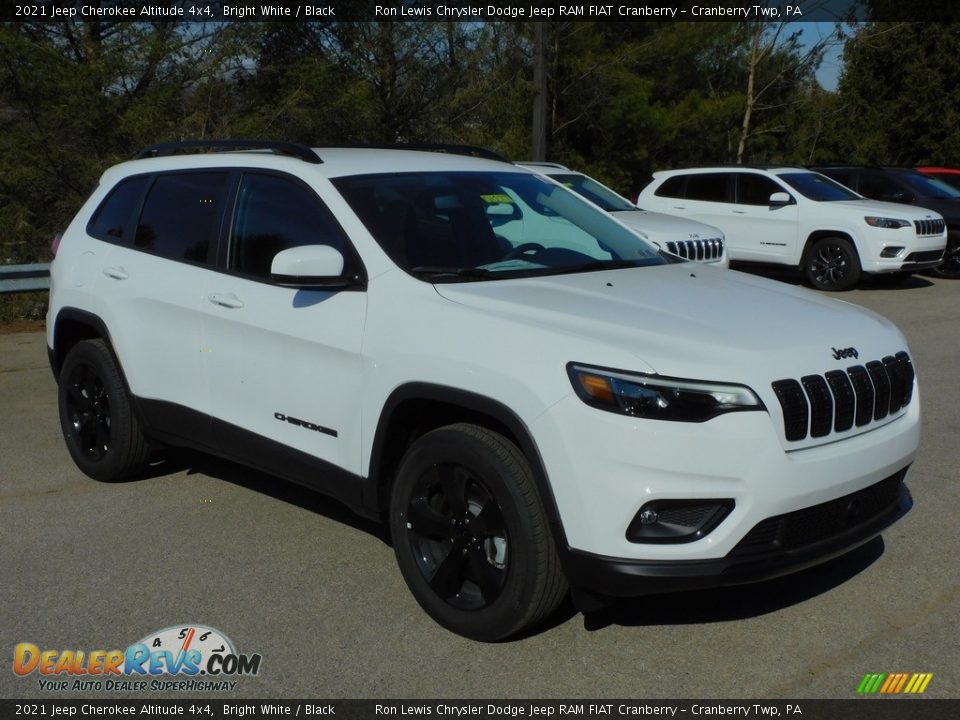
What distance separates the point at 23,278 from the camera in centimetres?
1086

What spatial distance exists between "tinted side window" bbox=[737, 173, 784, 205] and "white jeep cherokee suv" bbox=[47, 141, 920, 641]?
10.4 metres

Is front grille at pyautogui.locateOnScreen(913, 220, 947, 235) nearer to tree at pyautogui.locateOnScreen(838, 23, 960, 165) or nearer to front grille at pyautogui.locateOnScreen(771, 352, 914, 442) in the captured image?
front grille at pyautogui.locateOnScreen(771, 352, 914, 442)

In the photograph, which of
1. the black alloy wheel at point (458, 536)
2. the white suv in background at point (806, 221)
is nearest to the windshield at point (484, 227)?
the black alloy wheel at point (458, 536)

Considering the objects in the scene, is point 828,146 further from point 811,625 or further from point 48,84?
point 811,625

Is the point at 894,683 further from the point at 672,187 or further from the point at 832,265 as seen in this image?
the point at 672,187

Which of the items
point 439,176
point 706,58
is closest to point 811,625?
point 439,176

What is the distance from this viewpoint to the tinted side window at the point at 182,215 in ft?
16.6

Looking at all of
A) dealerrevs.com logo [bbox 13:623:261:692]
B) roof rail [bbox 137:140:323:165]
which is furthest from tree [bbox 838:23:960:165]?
dealerrevs.com logo [bbox 13:623:261:692]

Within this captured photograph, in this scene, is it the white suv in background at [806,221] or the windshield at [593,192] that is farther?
the white suv in background at [806,221]

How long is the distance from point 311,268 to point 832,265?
11735 millimetres

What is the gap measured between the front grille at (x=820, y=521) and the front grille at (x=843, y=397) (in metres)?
0.25

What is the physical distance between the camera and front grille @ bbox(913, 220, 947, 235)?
14084 mm

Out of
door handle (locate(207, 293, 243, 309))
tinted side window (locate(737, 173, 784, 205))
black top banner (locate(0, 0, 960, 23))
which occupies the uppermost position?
black top banner (locate(0, 0, 960, 23))
